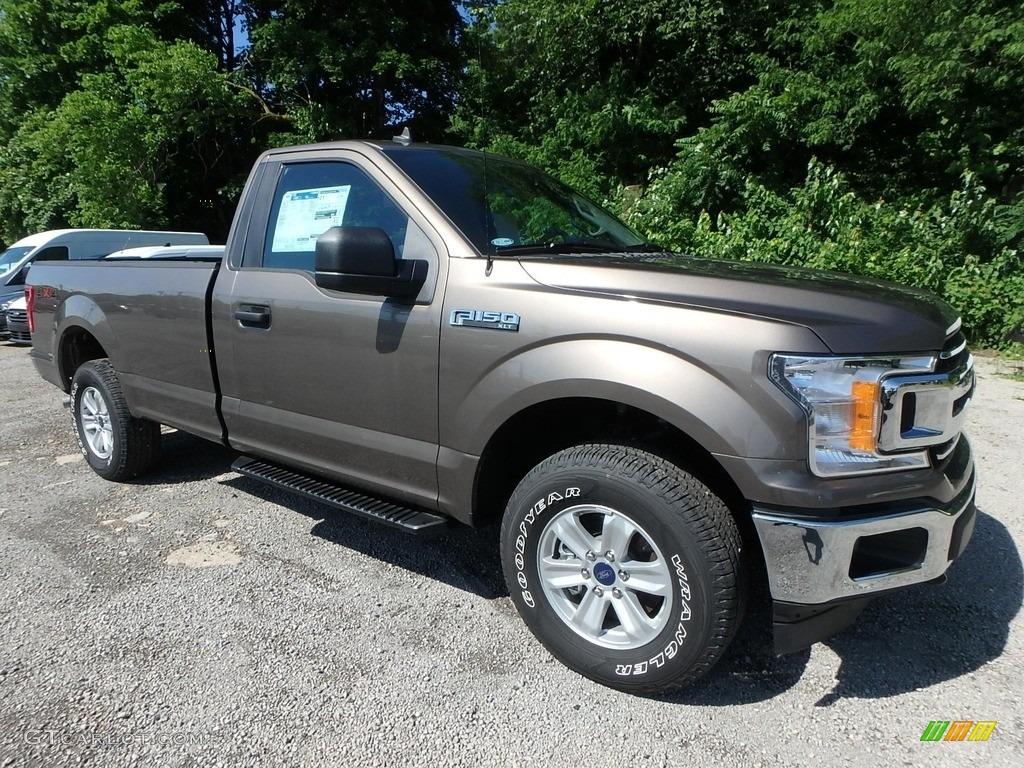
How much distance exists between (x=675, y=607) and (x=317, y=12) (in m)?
18.2

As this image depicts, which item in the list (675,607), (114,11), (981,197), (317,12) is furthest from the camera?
(114,11)

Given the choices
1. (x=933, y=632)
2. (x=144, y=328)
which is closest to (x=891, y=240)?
(x=933, y=632)

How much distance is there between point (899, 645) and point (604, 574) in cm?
128

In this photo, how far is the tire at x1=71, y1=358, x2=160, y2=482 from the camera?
4469 mm

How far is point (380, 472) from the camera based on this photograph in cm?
311

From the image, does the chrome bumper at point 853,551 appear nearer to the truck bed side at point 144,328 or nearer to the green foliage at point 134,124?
the truck bed side at point 144,328

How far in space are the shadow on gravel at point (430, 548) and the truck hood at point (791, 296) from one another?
1.26 meters

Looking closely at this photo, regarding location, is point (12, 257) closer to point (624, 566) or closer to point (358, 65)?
point (358, 65)

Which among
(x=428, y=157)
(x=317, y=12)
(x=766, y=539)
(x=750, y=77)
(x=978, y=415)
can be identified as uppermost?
(x=317, y=12)

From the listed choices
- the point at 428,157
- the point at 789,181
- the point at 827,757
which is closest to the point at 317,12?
the point at 789,181

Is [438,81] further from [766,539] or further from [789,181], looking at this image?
[766,539]

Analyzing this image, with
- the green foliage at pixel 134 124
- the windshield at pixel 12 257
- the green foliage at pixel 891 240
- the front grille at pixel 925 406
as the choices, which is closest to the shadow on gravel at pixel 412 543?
the front grille at pixel 925 406

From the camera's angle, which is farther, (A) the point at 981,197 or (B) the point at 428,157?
(A) the point at 981,197

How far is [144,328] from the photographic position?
4125mm
